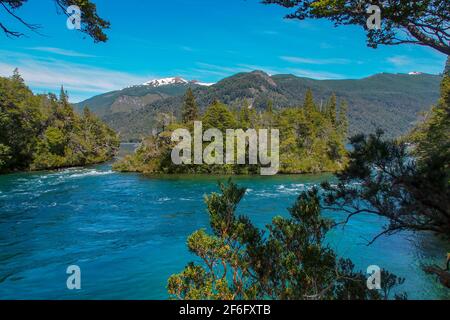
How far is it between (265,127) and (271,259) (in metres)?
64.9

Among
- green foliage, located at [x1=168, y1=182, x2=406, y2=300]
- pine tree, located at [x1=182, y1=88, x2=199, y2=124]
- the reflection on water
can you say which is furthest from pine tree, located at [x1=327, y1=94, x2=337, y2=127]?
green foliage, located at [x1=168, y1=182, x2=406, y2=300]

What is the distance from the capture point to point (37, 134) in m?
73.1

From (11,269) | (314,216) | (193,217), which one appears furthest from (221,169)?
(314,216)

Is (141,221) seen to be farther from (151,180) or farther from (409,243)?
(151,180)

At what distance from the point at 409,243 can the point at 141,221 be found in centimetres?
1988

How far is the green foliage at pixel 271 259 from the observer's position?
922 centimetres

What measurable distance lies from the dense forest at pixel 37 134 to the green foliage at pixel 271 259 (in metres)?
59.2

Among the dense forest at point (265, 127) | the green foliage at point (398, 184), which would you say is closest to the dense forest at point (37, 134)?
the dense forest at point (265, 127)

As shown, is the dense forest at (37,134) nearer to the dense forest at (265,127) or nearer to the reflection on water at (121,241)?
the dense forest at (265,127)

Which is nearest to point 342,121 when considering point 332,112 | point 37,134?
point 332,112

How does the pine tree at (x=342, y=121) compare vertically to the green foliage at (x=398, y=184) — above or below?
above

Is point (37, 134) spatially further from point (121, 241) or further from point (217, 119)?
point (121, 241)

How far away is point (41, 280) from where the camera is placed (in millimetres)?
18453

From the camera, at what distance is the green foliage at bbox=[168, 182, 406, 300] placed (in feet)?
30.2
